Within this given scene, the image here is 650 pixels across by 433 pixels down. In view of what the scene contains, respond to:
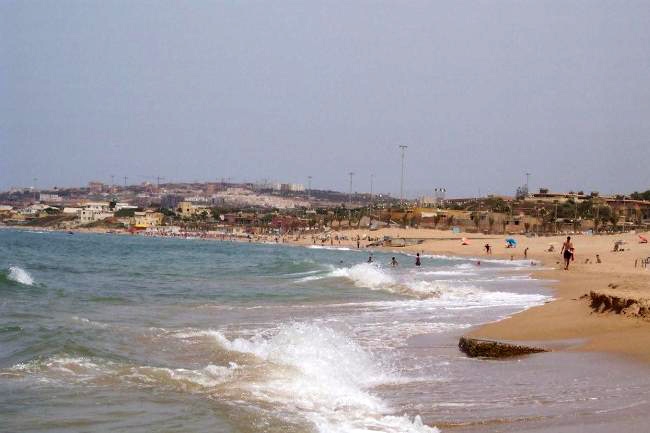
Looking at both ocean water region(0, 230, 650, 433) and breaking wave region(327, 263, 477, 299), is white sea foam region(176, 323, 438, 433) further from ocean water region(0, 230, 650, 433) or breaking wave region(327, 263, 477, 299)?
breaking wave region(327, 263, 477, 299)

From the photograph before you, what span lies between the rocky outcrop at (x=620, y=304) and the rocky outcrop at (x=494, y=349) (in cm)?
200

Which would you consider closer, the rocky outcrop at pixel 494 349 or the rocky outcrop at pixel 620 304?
the rocky outcrop at pixel 494 349

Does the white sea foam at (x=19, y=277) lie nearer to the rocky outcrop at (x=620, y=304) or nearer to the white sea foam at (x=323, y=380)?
the white sea foam at (x=323, y=380)

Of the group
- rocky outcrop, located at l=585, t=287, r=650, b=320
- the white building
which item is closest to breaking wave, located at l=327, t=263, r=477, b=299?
rocky outcrop, located at l=585, t=287, r=650, b=320

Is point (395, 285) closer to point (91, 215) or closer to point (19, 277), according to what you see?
point (19, 277)

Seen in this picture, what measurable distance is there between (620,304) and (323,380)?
578 cm

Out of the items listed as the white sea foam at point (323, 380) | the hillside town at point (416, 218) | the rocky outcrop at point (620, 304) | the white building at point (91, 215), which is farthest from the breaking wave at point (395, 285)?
the white building at point (91, 215)

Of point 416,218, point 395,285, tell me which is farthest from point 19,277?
point 416,218

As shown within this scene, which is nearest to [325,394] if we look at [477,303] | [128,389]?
[128,389]

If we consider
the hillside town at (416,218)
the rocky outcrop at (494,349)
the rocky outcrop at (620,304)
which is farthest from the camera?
the hillside town at (416,218)

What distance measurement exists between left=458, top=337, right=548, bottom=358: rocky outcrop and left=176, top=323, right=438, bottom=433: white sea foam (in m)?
1.41

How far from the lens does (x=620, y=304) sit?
12.5 meters

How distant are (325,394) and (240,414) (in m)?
Result: 1.27

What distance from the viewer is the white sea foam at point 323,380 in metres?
7.33
